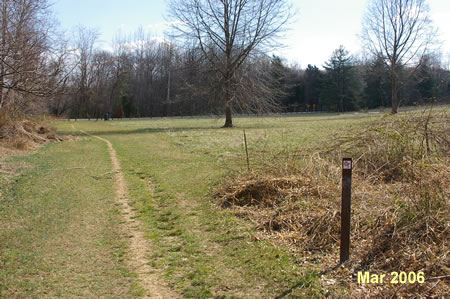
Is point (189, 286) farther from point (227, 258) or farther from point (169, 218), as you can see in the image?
point (169, 218)

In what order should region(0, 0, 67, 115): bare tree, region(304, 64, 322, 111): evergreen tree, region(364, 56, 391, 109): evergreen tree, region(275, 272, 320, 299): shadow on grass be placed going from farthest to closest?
region(304, 64, 322, 111): evergreen tree → region(364, 56, 391, 109): evergreen tree → region(0, 0, 67, 115): bare tree → region(275, 272, 320, 299): shadow on grass

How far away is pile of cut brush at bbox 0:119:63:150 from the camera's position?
61.1 ft

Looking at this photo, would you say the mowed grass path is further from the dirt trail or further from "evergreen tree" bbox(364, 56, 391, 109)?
"evergreen tree" bbox(364, 56, 391, 109)

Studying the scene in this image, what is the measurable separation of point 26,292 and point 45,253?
127 cm

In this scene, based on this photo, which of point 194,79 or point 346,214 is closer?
point 346,214

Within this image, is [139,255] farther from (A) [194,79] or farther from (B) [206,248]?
(A) [194,79]

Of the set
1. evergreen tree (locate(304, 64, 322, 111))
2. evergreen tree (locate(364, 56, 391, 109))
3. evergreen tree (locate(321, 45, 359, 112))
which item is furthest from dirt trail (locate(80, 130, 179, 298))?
evergreen tree (locate(304, 64, 322, 111))

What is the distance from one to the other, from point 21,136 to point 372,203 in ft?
63.0

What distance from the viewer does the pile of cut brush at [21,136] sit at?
733 inches

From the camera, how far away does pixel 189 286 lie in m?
4.63

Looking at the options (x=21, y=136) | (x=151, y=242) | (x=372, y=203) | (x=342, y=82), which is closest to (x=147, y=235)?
(x=151, y=242)

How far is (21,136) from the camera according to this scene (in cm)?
2039

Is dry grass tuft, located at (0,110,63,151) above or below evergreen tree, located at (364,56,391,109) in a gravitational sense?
below

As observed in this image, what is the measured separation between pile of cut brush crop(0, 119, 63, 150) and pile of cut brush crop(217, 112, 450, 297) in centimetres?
1392
